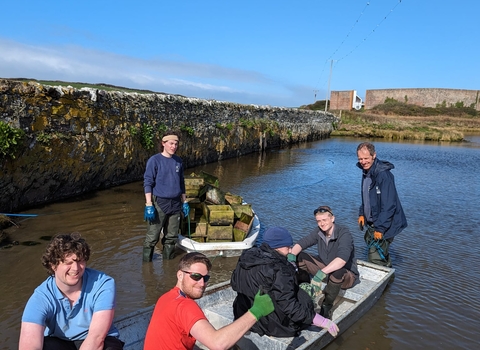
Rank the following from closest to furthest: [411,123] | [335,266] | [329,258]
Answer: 1. [335,266]
2. [329,258]
3. [411,123]

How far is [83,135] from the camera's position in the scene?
1057 centimetres

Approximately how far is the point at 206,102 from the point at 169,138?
12.0 m

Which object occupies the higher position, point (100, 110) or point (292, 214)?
point (100, 110)

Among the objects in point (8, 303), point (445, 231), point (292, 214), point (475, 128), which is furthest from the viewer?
point (475, 128)

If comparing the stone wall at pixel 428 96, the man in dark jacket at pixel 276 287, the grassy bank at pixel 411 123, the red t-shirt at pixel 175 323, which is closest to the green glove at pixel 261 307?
the red t-shirt at pixel 175 323

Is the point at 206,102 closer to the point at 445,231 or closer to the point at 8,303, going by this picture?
the point at 445,231

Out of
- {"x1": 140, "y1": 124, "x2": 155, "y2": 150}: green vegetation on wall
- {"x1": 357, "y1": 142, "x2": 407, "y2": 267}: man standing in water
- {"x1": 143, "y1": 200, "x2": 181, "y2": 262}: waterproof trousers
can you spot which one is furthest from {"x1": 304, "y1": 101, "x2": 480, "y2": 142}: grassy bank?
{"x1": 143, "y1": 200, "x2": 181, "y2": 262}: waterproof trousers

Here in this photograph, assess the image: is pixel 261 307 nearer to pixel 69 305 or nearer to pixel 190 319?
pixel 190 319

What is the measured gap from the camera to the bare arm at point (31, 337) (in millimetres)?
2834

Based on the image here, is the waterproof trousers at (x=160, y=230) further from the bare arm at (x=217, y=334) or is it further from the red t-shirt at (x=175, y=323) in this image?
the bare arm at (x=217, y=334)

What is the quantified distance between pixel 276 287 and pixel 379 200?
311 cm

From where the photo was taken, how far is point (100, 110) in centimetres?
1116

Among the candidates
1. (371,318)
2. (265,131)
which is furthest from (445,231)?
(265,131)

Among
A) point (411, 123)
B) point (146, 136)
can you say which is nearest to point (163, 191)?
point (146, 136)
